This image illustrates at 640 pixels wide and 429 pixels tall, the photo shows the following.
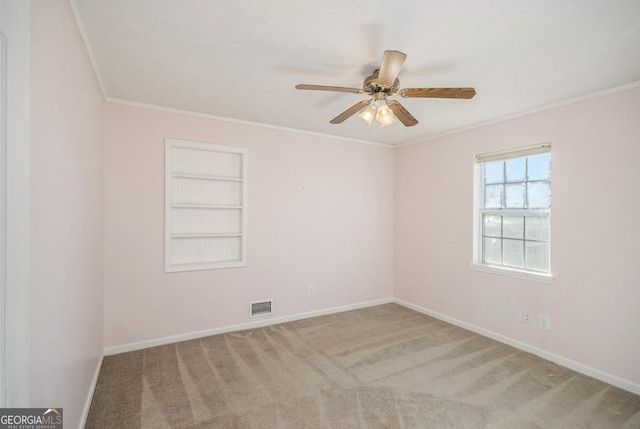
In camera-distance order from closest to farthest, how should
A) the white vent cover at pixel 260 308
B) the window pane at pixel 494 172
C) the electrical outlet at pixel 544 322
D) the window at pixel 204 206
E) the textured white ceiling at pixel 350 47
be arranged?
1. the textured white ceiling at pixel 350 47
2. the electrical outlet at pixel 544 322
3. the window at pixel 204 206
4. the window pane at pixel 494 172
5. the white vent cover at pixel 260 308

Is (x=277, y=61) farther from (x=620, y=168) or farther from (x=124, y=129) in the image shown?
(x=620, y=168)

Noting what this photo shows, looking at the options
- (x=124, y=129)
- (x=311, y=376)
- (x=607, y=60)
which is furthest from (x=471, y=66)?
(x=124, y=129)

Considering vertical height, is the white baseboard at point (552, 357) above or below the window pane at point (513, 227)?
below

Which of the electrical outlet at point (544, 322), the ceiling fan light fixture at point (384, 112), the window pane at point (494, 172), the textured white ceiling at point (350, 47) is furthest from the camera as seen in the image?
the window pane at point (494, 172)

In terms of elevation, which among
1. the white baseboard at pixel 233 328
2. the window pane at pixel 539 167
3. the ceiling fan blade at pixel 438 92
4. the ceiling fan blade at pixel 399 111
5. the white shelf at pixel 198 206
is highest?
the ceiling fan blade at pixel 438 92

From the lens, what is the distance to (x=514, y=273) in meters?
3.13

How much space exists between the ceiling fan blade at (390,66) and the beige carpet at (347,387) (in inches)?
89.4

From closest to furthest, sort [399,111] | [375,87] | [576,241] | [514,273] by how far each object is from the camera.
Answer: [375,87], [399,111], [576,241], [514,273]

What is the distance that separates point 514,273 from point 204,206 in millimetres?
3509

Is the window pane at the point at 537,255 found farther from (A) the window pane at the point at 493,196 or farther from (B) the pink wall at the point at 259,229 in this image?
(B) the pink wall at the point at 259,229

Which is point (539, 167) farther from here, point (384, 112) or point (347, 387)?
point (347, 387)

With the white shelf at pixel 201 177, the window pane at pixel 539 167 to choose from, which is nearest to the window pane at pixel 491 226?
→ the window pane at pixel 539 167

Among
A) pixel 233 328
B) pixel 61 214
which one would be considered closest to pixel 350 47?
pixel 61 214

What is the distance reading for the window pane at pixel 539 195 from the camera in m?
2.94
